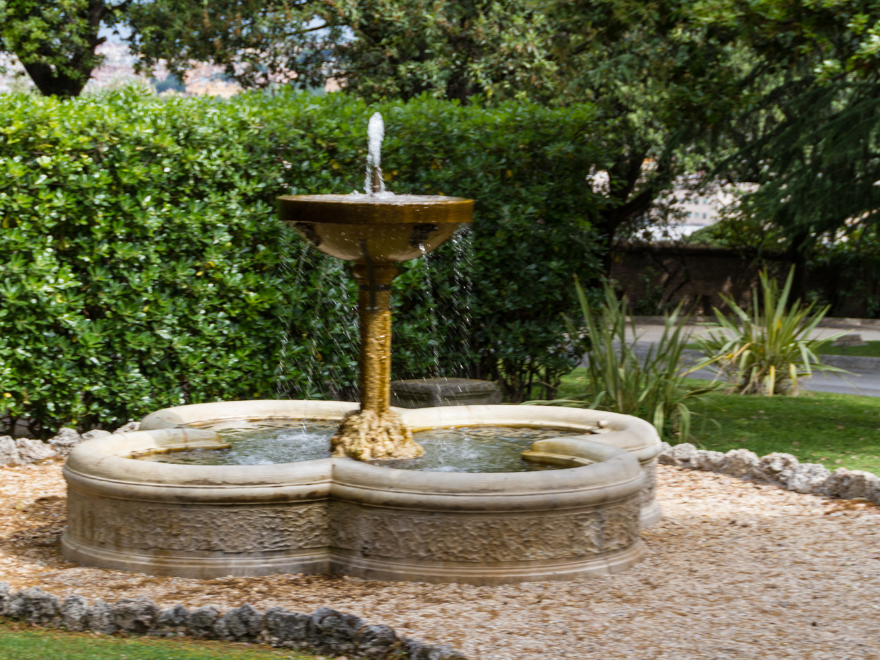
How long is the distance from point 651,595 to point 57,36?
582 inches

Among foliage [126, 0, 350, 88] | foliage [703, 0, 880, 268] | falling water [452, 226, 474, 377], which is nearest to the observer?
falling water [452, 226, 474, 377]

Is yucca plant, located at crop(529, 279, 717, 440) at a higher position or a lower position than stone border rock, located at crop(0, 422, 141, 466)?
higher

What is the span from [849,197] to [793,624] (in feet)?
36.8

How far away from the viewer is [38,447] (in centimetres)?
700

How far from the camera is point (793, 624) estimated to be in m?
3.99

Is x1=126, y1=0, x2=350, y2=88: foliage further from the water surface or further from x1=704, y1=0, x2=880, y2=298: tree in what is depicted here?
→ the water surface

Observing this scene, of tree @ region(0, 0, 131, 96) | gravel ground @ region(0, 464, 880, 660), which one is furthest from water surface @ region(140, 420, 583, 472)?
tree @ region(0, 0, 131, 96)

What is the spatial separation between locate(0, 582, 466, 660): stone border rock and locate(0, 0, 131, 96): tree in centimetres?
1199

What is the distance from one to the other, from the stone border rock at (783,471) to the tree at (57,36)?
37.1ft

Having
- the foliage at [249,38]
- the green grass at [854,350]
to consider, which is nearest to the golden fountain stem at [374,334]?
the foliage at [249,38]

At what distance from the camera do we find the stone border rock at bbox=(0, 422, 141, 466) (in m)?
6.93

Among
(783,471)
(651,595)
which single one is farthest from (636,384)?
(651,595)

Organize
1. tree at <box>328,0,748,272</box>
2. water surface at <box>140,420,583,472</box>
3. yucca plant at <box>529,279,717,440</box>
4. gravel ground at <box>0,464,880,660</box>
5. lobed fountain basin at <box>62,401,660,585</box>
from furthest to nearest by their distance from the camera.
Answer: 1. tree at <box>328,0,748,272</box>
2. yucca plant at <box>529,279,717,440</box>
3. water surface at <box>140,420,583,472</box>
4. lobed fountain basin at <box>62,401,660,585</box>
5. gravel ground at <box>0,464,880,660</box>

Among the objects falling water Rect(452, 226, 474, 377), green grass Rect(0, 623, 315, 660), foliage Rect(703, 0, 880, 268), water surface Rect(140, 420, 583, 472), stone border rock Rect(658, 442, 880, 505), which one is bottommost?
green grass Rect(0, 623, 315, 660)
